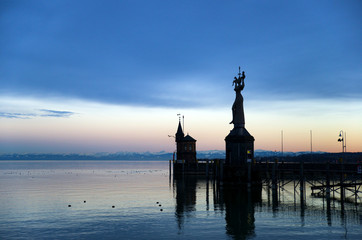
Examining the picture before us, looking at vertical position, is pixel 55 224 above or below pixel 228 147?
below

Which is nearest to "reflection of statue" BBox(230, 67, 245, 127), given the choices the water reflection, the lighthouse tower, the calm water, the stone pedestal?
the stone pedestal

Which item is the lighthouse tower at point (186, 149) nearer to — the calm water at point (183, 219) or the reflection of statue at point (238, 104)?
the reflection of statue at point (238, 104)

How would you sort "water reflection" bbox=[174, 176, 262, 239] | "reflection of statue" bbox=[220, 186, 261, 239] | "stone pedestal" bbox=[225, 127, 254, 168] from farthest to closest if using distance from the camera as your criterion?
"stone pedestal" bbox=[225, 127, 254, 168] < "water reflection" bbox=[174, 176, 262, 239] < "reflection of statue" bbox=[220, 186, 261, 239]

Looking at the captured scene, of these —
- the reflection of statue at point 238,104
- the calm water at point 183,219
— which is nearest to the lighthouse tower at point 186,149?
the reflection of statue at point 238,104

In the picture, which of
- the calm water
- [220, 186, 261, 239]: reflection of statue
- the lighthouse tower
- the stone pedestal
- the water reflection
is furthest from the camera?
the lighthouse tower

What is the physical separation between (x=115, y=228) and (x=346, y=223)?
57.8 ft

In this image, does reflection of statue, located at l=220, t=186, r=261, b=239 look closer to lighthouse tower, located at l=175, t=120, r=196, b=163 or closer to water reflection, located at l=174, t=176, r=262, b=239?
water reflection, located at l=174, t=176, r=262, b=239

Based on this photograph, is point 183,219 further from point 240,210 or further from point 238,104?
point 238,104

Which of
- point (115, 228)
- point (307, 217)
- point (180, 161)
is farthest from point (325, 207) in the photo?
point (180, 161)

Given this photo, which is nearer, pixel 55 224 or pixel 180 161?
pixel 55 224

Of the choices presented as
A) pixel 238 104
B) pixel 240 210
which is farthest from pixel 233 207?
pixel 238 104

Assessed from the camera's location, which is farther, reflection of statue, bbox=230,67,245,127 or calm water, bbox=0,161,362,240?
reflection of statue, bbox=230,67,245,127

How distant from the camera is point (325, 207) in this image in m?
36.2

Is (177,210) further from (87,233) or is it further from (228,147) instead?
(228,147)
